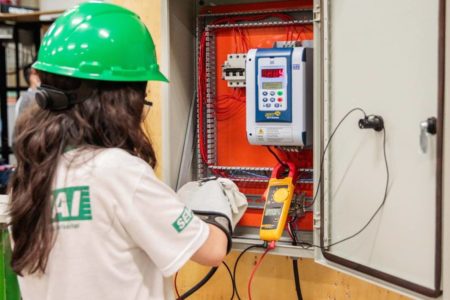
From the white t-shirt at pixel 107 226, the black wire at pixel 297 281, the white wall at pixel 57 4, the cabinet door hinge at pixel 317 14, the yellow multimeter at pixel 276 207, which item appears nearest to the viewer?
the white t-shirt at pixel 107 226

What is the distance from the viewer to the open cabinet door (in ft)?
4.67

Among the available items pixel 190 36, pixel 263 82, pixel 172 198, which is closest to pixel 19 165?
pixel 172 198

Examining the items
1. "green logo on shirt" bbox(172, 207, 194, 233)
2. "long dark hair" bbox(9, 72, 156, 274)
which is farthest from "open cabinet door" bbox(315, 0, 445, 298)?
"long dark hair" bbox(9, 72, 156, 274)

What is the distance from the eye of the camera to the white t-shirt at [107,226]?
1.14 metres

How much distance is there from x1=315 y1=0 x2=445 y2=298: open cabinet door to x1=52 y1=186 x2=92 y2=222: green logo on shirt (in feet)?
2.81

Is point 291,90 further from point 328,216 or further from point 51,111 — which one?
point 51,111

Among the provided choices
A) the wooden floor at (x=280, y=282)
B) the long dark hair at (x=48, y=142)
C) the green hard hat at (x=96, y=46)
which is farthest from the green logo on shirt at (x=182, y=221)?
the wooden floor at (x=280, y=282)

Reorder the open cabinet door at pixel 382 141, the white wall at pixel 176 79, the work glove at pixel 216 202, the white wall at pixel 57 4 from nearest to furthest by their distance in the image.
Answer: the open cabinet door at pixel 382 141
the work glove at pixel 216 202
the white wall at pixel 176 79
the white wall at pixel 57 4

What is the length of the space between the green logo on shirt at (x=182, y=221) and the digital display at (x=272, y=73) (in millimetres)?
849

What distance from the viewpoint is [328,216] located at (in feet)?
5.96

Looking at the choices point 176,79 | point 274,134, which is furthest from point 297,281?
point 176,79

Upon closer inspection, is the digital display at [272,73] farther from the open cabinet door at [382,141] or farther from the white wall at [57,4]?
the white wall at [57,4]

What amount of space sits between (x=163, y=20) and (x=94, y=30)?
2.67ft

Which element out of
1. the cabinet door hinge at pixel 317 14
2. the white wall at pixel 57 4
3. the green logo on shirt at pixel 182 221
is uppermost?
the white wall at pixel 57 4
